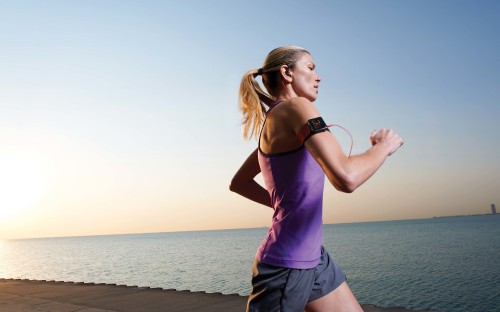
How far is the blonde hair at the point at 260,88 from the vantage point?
6.71ft

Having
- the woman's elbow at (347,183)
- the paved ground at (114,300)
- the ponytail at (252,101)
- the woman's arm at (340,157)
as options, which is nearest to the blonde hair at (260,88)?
the ponytail at (252,101)

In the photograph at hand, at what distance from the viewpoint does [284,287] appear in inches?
70.8

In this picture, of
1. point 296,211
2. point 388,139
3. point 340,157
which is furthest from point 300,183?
point 388,139

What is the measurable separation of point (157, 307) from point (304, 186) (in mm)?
7643

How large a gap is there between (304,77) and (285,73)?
0.30ft

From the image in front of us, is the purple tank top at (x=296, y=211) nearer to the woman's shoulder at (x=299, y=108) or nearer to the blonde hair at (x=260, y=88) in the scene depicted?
the woman's shoulder at (x=299, y=108)

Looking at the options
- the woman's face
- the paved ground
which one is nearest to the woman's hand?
the woman's face

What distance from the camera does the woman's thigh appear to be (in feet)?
6.35

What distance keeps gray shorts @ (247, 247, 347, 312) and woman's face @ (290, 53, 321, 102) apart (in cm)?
78

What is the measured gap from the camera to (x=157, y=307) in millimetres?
8602

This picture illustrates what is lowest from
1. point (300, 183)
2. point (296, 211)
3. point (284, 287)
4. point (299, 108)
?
point (284, 287)

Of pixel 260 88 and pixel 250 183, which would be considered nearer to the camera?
pixel 260 88

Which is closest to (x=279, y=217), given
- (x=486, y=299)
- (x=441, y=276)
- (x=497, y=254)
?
(x=486, y=299)

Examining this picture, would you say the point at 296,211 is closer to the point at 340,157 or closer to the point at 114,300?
the point at 340,157
